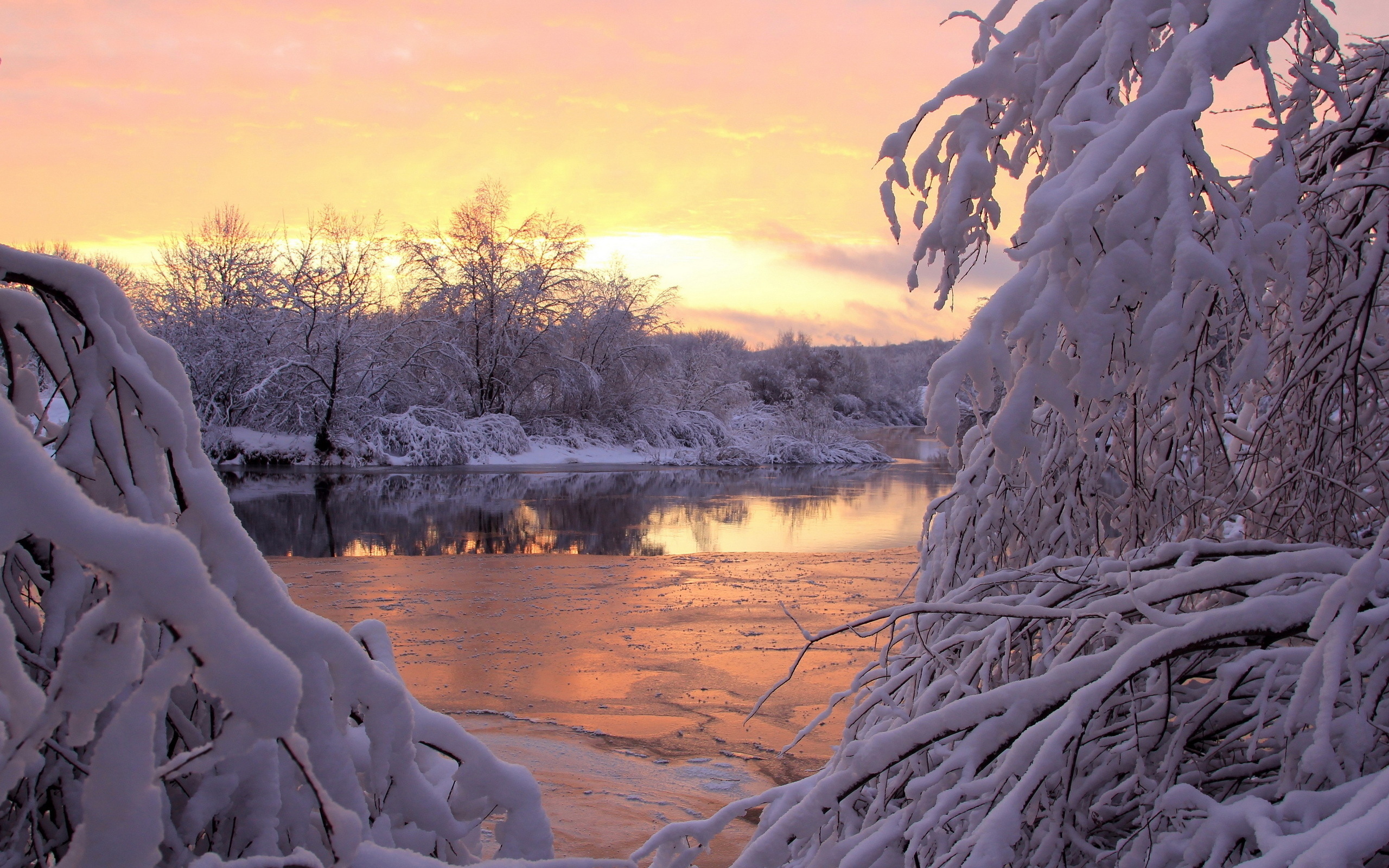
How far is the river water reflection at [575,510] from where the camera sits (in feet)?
45.2

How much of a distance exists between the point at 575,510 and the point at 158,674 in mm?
16588

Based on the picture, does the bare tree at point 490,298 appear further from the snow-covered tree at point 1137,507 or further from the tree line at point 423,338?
the snow-covered tree at point 1137,507

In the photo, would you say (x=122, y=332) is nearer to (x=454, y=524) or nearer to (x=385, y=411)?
(x=454, y=524)

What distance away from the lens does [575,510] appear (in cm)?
1762

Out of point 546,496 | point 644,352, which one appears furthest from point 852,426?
point 546,496

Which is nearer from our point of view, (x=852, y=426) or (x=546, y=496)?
(x=546, y=496)

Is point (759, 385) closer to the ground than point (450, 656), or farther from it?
farther from it

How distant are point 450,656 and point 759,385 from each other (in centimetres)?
4378

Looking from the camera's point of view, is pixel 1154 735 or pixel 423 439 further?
pixel 423 439

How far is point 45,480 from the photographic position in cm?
109

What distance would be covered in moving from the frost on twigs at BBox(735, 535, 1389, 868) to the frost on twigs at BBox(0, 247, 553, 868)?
77 centimetres

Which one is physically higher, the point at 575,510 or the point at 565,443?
the point at 565,443

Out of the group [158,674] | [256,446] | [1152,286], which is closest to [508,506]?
[256,446]

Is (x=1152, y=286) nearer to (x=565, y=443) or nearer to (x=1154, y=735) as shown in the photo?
(x=1154, y=735)
